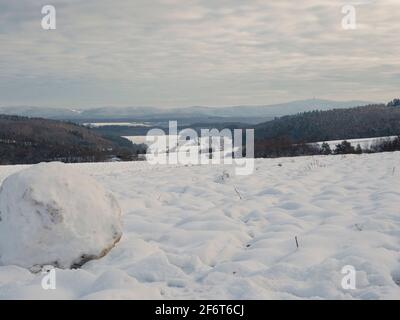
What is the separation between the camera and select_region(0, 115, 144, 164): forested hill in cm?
9688

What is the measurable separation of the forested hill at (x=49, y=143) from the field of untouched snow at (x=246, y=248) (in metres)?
77.2

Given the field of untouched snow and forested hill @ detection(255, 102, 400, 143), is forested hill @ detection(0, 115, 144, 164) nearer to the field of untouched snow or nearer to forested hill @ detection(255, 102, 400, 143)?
forested hill @ detection(255, 102, 400, 143)

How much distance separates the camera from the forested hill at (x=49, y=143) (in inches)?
3814

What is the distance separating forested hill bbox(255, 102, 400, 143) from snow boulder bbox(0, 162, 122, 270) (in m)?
101

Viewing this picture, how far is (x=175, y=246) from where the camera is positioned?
5570 millimetres

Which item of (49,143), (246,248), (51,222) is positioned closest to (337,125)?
(49,143)

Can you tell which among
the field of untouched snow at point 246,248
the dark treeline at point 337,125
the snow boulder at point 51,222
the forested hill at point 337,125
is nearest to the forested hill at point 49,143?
the dark treeline at point 337,125

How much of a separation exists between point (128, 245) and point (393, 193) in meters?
5.18

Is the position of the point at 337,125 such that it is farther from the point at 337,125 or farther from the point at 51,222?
the point at 51,222

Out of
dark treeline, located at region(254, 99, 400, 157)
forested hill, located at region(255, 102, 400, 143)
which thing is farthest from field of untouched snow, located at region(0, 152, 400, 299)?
forested hill, located at region(255, 102, 400, 143)

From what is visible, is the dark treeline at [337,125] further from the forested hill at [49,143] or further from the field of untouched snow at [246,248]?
the field of untouched snow at [246,248]

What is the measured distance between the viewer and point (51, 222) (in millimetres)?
5055
